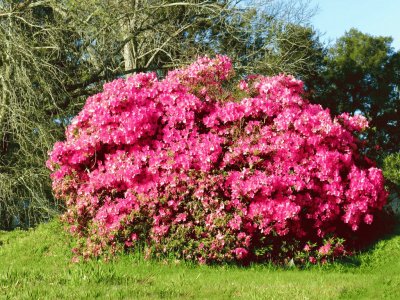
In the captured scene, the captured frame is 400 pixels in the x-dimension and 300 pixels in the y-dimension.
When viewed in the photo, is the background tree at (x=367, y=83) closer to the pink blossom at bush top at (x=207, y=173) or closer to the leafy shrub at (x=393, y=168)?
the leafy shrub at (x=393, y=168)

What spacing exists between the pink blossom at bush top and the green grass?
0.46 m

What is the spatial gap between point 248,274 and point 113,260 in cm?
207

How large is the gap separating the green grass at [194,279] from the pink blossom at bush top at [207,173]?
0.46 m

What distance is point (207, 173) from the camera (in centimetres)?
846

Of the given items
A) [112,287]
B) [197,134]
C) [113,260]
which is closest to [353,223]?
[197,134]

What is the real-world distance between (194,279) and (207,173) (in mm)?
2049

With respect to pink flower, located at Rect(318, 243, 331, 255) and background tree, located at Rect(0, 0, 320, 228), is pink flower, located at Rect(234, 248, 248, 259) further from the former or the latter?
background tree, located at Rect(0, 0, 320, 228)

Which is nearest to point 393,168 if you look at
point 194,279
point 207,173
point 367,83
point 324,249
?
point 324,249

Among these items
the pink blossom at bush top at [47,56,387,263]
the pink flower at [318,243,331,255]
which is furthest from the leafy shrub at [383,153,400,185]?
the pink flower at [318,243,331,255]

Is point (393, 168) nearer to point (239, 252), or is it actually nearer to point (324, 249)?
point (324, 249)

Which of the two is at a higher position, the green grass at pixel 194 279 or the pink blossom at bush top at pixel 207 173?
the pink blossom at bush top at pixel 207 173

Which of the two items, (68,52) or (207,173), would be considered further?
(68,52)

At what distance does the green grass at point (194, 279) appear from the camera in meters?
5.61

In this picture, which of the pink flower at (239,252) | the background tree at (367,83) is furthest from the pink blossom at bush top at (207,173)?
the background tree at (367,83)
